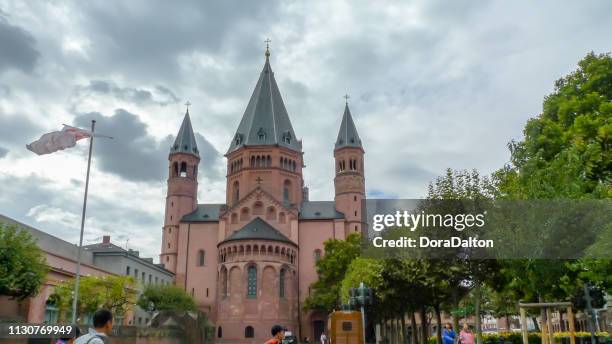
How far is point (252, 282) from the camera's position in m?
70.6

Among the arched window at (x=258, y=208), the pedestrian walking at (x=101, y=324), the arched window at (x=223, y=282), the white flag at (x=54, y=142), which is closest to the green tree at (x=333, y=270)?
the arched window at (x=223, y=282)

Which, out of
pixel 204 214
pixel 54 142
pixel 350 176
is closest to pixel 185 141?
pixel 204 214

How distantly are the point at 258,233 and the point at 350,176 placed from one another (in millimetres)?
20053

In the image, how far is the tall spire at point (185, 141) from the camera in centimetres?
8919

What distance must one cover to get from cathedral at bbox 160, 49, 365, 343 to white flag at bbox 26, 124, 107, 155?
Result: 45.6 m

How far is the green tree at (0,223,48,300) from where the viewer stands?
109ft

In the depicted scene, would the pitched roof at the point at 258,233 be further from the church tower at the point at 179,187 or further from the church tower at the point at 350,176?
the church tower at the point at 179,187

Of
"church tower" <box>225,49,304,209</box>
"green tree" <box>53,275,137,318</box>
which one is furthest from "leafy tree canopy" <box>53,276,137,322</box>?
"church tower" <box>225,49,304,209</box>

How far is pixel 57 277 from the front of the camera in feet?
164

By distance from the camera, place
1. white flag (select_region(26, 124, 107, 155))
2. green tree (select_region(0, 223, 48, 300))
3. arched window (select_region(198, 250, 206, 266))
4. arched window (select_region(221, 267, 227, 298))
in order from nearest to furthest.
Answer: white flag (select_region(26, 124, 107, 155)) → green tree (select_region(0, 223, 48, 300)) → arched window (select_region(221, 267, 227, 298)) → arched window (select_region(198, 250, 206, 266))

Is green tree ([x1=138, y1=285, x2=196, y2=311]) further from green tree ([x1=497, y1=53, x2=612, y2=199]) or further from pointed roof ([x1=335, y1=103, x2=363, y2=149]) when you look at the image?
green tree ([x1=497, y1=53, x2=612, y2=199])

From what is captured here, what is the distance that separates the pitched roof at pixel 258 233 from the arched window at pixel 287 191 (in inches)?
279

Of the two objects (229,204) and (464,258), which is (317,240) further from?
Result: (464,258)

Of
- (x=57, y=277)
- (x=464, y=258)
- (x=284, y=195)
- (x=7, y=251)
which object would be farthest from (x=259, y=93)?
(x=464, y=258)
